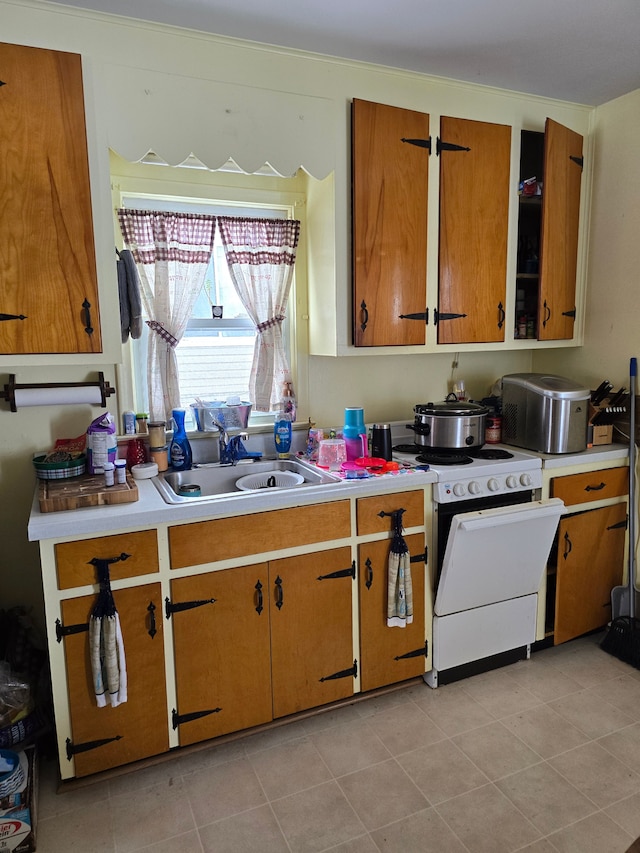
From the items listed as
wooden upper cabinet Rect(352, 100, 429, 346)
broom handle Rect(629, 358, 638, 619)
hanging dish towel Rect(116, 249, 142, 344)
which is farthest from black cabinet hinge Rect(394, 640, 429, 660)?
hanging dish towel Rect(116, 249, 142, 344)

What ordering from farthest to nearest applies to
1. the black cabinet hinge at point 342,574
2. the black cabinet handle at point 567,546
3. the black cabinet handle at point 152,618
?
the black cabinet handle at point 567,546 → the black cabinet hinge at point 342,574 → the black cabinet handle at point 152,618

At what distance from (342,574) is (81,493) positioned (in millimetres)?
961

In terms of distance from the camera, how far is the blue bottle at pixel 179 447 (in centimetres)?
239

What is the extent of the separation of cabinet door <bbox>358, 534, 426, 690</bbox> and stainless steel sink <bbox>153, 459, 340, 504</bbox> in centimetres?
34

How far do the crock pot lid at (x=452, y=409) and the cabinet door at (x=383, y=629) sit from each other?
1.84ft

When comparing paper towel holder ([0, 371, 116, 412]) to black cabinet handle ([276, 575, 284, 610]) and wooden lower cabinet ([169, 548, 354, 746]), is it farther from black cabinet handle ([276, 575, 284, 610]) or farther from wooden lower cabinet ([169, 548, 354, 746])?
black cabinet handle ([276, 575, 284, 610])

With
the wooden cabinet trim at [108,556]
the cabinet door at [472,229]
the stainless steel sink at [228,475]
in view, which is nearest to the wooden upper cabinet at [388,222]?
the cabinet door at [472,229]

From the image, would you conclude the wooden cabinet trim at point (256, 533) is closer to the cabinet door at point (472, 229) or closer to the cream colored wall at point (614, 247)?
the cabinet door at point (472, 229)

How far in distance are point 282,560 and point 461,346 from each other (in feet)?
4.23

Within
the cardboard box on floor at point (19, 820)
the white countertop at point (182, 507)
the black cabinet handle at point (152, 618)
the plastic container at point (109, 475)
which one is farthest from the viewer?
the plastic container at point (109, 475)

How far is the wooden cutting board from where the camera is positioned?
184 centimetres

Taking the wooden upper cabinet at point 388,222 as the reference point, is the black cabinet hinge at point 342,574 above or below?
below

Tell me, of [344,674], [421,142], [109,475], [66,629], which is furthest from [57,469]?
[421,142]

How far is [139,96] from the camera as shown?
201 centimetres
